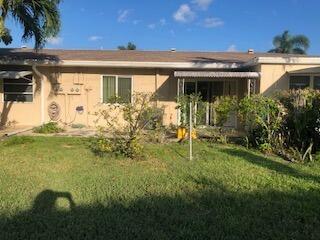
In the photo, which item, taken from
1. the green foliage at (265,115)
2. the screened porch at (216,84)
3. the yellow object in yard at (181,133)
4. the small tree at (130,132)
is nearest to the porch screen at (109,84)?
the screened porch at (216,84)

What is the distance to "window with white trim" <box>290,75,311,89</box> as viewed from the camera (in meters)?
16.3

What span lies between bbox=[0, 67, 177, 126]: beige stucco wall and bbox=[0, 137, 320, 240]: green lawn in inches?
315

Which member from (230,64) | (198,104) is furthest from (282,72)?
(198,104)

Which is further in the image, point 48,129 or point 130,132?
point 48,129

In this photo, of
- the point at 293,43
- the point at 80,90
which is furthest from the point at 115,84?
the point at 293,43

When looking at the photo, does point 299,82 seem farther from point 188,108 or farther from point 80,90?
point 80,90

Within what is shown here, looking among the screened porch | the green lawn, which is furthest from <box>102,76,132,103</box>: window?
the green lawn

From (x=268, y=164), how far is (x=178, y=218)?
4.60m

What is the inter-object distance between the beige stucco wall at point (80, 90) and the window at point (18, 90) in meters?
0.19

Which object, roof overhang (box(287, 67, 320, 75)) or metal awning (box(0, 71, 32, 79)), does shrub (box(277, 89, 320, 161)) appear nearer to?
roof overhang (box(287, 67, 320, 75))

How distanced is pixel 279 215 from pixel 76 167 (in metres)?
4.60

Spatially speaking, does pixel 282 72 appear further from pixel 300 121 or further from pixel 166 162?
pixel 166 162

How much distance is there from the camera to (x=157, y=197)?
6.67 m

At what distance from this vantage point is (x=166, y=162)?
32.0 feet
